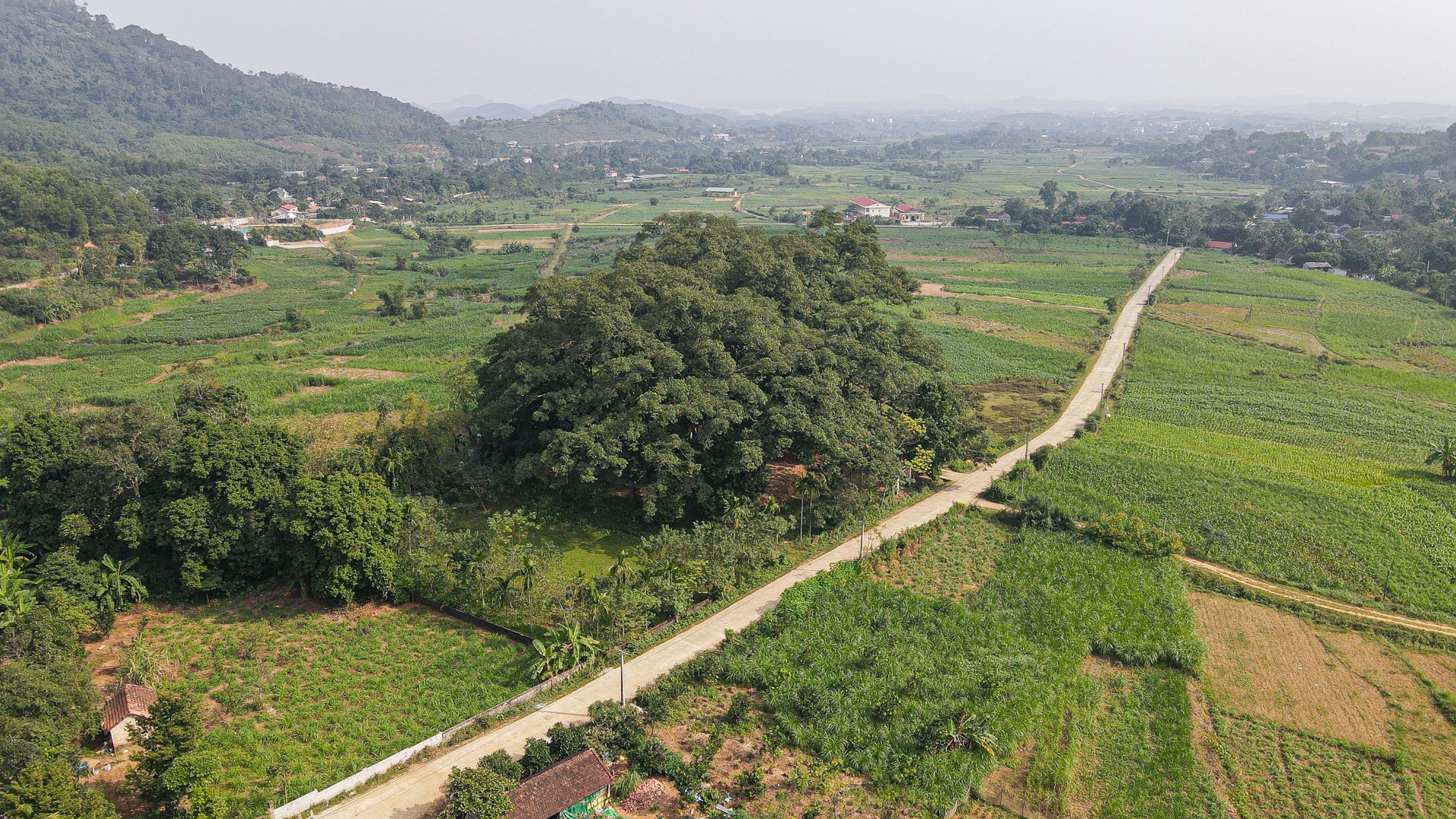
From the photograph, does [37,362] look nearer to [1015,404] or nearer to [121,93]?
[1015,404]

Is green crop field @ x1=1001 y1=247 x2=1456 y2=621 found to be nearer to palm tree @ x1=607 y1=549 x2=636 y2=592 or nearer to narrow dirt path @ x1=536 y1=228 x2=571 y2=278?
palm tree @ x1=607 y1=549 x2=636 y2=592

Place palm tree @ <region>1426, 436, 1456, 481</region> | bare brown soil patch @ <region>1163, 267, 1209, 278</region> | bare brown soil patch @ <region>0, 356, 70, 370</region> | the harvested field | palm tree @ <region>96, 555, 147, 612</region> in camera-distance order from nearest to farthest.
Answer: the harvested field, palm tree @ <region>96, 555, 147, 612</region>, palm tree @ <region>1426, 436, 1456, 481</region>, bare brown soil patch @ <region>0, 356, 70, 370</region>, bare brown soil patch @ <region>1163, 267, 1209, 278</region>

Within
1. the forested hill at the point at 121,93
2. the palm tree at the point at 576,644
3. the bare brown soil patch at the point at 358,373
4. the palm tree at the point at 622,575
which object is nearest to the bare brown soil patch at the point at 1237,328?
the palm tree at the point at 622,575

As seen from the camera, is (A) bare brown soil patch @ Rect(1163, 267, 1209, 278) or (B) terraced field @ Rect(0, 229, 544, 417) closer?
(B) terraced field @ Rect(0, 229, 544, 417)

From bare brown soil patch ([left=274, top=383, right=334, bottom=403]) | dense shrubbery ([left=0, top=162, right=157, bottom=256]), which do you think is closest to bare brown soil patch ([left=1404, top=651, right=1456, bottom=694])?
bare brown soil patch ([left=274, top=383, right=334, bottom=403])

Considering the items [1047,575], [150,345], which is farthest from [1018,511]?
[150,345]

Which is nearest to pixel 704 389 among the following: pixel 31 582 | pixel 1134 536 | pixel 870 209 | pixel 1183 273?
pixel 1134 536

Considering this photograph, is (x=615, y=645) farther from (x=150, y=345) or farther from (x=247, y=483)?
(x=150, y=345)
